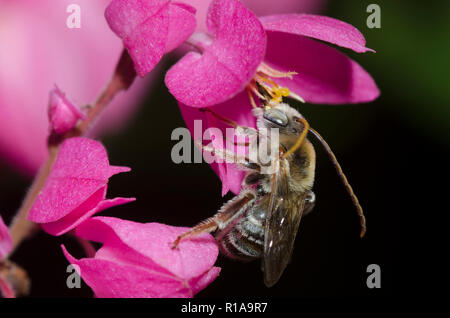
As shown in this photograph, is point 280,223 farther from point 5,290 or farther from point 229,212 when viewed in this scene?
point 5,290

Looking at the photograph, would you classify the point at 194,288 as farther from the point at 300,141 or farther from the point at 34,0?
the point at 34,0

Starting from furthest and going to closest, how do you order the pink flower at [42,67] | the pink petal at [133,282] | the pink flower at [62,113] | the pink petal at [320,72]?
the pink flower at [42,67], the pink petal at [320,72], the pink flower at [62,113], the pink petal at [133,282]

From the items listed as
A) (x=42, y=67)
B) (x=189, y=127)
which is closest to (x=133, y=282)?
(x=189, y=127)

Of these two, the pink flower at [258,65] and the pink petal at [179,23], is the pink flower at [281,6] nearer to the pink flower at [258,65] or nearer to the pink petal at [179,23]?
the pink flower at [258,65]

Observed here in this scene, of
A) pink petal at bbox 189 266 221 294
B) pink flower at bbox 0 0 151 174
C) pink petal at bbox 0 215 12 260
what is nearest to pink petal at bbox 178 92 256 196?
pink petal at bbox 189 266 221 294

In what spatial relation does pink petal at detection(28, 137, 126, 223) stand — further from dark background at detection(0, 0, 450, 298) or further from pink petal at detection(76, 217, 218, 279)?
dark background at detection(0, 0, 450, 298)

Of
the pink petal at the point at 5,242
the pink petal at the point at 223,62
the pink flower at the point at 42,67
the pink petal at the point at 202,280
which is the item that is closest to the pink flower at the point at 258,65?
the pink petal at the point at 223,62

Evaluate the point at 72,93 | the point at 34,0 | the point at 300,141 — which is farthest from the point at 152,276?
the point at 34,0

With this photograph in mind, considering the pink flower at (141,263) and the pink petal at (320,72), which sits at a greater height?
the pink petal at (320,72)
